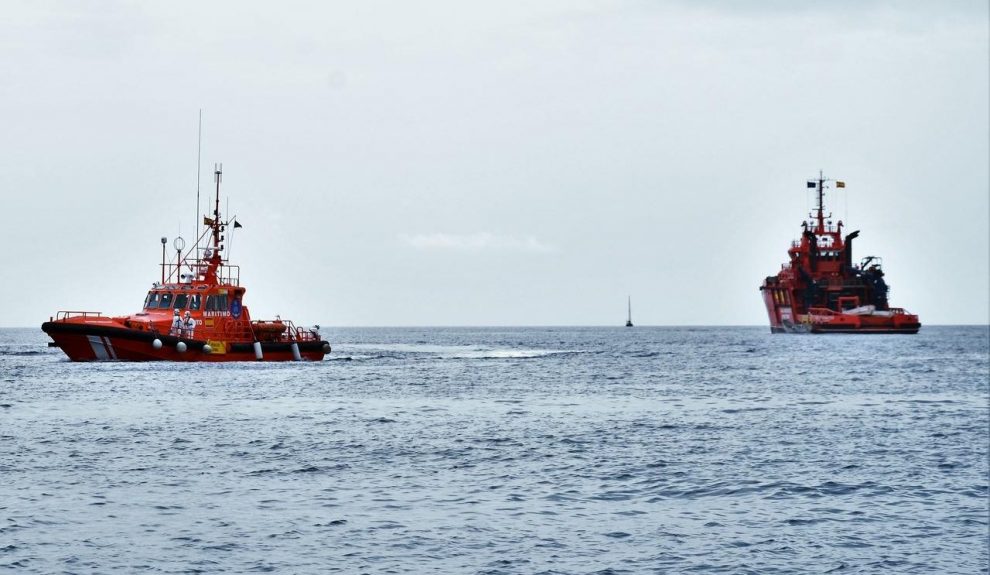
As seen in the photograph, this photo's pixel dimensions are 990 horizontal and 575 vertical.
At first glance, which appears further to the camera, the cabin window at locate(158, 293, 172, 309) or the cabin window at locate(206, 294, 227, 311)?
the cabin window at locate(206, 294, 227, 311)

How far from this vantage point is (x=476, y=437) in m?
31.4

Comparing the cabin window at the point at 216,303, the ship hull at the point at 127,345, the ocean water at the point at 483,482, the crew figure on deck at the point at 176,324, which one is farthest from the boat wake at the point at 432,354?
the ocean water at the point at 483,482

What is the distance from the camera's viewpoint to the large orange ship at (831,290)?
147 metres

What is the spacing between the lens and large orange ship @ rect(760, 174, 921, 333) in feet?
482

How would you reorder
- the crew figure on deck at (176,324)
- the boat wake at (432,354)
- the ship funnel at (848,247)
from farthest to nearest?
the ship funnel at (848,247) → the boat wake at (432,354) → the crew figure on deck at (176,324)

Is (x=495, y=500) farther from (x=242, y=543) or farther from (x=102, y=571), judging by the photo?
(x=102, y=571)

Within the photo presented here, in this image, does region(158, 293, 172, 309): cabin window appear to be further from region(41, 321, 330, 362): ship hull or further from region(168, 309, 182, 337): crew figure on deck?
region(41, 321, 330, 362): ship hull

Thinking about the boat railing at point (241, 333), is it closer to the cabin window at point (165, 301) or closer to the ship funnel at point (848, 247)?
the cabin window at point (165, 301)

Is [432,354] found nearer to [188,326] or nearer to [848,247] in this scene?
[188,326]

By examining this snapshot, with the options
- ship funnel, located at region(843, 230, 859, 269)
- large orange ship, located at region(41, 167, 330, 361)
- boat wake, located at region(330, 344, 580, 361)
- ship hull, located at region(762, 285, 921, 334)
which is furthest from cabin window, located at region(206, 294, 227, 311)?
ship funnel, located at region(843, 230, 859, 269)

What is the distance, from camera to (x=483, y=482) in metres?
23.2

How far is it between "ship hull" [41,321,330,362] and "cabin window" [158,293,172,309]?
2412mm

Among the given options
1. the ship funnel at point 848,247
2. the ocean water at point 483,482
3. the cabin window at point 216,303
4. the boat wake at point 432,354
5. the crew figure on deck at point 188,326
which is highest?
the ship funnel at point 848,247

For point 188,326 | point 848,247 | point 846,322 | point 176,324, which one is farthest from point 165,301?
point 848,247
